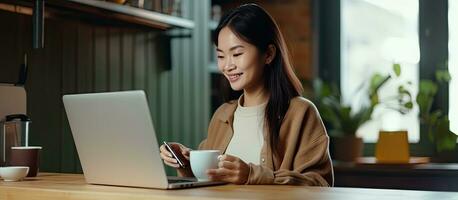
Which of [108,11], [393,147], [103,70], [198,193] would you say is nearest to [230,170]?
[198,193]

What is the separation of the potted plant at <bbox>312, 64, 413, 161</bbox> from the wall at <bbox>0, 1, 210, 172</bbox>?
77 cm

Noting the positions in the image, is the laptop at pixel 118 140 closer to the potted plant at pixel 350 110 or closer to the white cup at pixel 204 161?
the white cup at pixel 204 161

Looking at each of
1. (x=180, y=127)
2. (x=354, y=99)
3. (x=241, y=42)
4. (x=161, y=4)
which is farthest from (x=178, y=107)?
(x=241, y=42)

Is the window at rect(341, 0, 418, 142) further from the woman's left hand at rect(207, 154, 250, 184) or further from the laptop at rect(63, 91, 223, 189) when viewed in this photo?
the laptop at rect(63, 91, 223, 189)

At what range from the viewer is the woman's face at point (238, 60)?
2012 mm

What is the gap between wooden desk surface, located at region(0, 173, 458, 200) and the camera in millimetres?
1462

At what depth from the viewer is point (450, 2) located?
3928 millimetres

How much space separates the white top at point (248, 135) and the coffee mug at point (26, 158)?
1.93 ft

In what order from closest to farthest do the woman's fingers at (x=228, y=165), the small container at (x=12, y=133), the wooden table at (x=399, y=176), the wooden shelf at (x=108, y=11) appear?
the woman's fingers at (x=228, y=165), the small container at (x=12, y=133), the wooden shelf at (x=108, y=11), the wooden table at (x=399, y=176)

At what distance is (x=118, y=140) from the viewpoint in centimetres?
166

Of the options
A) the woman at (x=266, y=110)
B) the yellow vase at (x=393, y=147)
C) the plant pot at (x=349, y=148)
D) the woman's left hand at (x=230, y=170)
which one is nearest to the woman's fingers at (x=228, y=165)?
the woman's left hand at (x=230, y=170)

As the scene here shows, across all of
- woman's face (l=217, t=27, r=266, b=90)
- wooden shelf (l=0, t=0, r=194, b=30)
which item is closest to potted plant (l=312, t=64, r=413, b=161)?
wooden shelf (l=0, t=0, r=194, b=30)

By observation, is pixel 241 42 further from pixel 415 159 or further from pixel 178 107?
pixel 415 159

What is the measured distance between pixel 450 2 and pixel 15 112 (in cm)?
257
